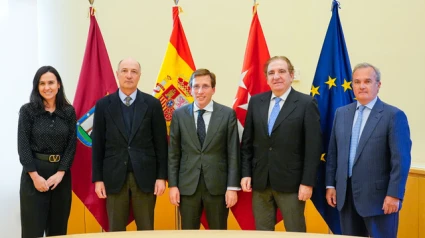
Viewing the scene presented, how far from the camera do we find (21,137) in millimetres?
2723

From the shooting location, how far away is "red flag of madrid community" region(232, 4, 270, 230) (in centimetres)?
317

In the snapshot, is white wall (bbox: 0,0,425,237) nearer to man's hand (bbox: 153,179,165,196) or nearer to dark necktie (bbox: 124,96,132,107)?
dark necktie (bbox: 124,96,132,107)

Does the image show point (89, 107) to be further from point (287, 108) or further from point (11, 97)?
point (287, 108)

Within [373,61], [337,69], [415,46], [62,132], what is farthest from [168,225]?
[415,46]

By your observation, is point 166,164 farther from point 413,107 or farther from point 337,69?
point 413,107

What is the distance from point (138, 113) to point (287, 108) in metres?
1.06

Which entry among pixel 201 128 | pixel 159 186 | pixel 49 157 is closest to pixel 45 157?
pixel 49 157

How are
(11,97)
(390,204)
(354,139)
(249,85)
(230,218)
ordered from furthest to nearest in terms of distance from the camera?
(230,218) → (11,97) → (249,85) → (354,139) → (390,204)

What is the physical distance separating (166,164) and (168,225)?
1188mm

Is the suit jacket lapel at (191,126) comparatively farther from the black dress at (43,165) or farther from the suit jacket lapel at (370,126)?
the suit jacket lapel at (370,126)

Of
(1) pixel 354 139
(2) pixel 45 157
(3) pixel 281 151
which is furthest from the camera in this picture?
(2) pixel 45 157

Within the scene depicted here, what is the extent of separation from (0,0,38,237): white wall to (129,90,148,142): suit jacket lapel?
1.63m

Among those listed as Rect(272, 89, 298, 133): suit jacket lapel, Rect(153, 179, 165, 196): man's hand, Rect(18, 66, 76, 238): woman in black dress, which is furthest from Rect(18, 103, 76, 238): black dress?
→ Rect(272, 89, 298, 133): suit jacket lapel

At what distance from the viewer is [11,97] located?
3.80m
